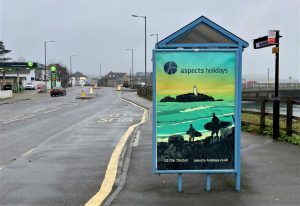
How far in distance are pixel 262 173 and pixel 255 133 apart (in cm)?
573

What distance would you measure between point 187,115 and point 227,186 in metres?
1.31

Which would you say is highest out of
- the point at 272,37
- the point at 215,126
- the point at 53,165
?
the point at 272,37

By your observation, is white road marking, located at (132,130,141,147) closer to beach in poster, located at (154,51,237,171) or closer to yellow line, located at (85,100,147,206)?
yellow line, located at (85,100,147,206)

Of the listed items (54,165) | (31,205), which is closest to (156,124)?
(31,205)

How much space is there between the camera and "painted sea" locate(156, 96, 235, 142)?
6551mm

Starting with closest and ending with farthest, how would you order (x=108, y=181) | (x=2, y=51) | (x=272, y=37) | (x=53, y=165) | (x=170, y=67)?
(x=170, y=67)
(x=108, y=181)
(x=53, y=165)
(x=272, y=37)
(x=2, y=51)

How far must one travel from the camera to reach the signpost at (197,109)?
644 cm

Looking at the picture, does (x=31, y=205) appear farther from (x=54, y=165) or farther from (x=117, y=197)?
(x=54, y=165)

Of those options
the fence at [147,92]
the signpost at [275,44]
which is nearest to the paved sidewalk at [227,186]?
the signpost at [275,44]

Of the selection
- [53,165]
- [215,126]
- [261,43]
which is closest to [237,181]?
[215,126]

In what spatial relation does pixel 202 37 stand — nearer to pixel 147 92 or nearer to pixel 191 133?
pixel 191 133

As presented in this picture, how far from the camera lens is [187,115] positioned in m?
6.59

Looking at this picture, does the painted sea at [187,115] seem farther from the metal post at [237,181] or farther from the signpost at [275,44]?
the signpost at [275,44]

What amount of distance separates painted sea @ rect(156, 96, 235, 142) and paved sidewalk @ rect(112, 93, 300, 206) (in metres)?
A: 0.82
